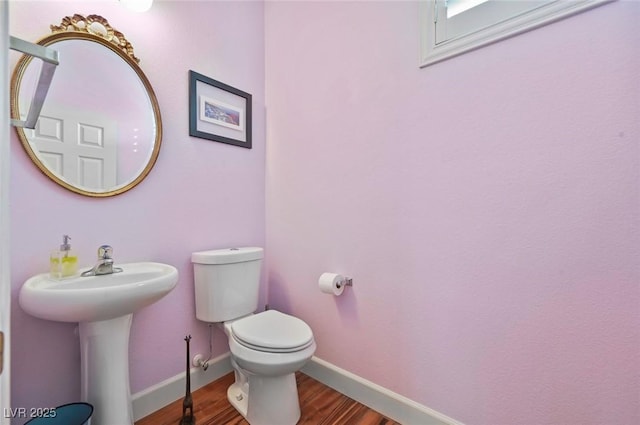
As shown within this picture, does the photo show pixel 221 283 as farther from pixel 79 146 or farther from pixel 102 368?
pixel 79 146

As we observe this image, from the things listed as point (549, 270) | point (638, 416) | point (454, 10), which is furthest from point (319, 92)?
point (638, 416)

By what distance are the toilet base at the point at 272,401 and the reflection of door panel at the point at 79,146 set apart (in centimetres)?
113

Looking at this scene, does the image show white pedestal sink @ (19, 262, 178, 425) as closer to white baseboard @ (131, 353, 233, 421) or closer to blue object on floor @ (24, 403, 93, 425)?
blue object on floor @ (24, 403, 93, 425)

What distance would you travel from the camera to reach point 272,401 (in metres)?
1.26

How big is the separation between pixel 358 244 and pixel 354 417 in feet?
2.72

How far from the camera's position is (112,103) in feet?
4.16

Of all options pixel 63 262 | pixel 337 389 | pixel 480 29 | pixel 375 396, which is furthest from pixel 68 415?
pixel 480 29

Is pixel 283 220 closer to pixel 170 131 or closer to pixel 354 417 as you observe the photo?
pixel 170 131

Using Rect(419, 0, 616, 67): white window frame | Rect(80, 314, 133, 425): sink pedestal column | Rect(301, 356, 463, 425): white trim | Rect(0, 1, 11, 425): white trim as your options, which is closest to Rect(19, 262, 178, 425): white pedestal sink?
Rect(80, 314, 133, 425): sink pedestal column

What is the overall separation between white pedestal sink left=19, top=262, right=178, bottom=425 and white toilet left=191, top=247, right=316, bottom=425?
0.32 meters

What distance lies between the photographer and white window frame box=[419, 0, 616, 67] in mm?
936

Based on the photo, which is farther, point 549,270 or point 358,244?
→ point 358,244

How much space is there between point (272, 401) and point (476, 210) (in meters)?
1.21

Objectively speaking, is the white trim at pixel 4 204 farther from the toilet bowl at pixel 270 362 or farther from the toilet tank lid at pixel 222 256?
the toilet tank lid at pixel 222 256
